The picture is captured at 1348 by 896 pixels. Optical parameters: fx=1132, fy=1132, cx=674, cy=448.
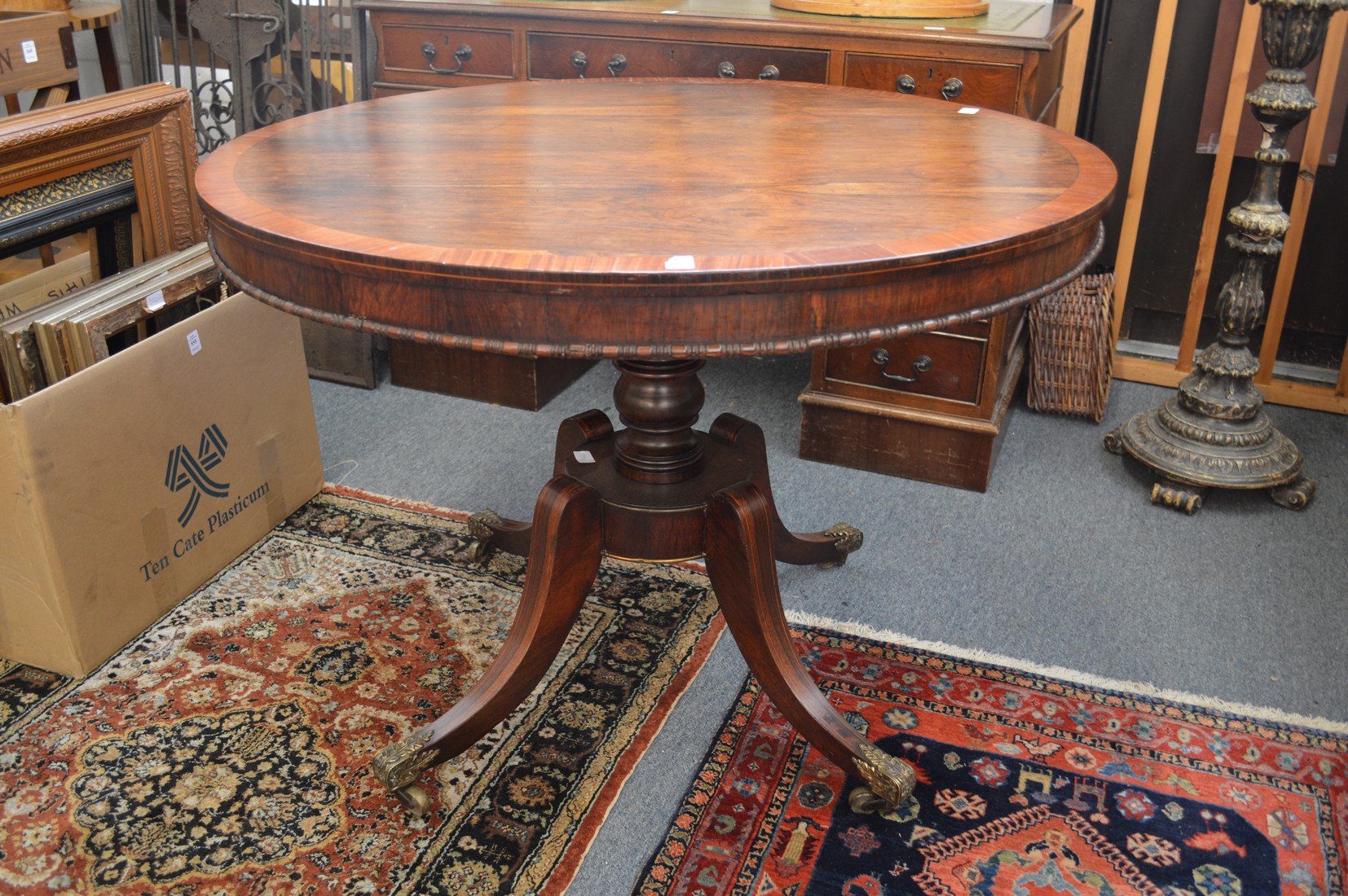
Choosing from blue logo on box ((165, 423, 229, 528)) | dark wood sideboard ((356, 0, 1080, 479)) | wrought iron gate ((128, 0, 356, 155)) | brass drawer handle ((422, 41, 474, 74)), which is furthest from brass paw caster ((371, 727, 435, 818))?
wrought iron gate ((128, 0, 356, 155))

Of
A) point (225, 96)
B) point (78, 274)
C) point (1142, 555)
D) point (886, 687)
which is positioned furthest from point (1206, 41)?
point (225, 96)

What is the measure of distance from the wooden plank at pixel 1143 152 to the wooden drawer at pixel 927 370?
71 centimetres

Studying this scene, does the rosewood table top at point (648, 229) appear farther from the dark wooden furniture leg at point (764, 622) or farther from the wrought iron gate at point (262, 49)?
the wrought iron gate at point (262, 49)

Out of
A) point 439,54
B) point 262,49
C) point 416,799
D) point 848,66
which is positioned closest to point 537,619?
point 416,799

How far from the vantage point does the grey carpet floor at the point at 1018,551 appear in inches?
78.0

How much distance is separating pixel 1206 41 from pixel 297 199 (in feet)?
8.23

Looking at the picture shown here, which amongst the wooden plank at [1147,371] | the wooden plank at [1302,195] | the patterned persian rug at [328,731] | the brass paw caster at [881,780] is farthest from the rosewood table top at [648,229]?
the wooden plank at [1147,371]

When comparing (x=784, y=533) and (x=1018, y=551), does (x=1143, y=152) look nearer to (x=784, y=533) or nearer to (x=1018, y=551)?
(x=1018, y=551)

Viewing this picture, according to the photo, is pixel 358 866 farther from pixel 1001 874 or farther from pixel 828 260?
pixel 828 260

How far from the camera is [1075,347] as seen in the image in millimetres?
2896

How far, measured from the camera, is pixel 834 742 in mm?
1671

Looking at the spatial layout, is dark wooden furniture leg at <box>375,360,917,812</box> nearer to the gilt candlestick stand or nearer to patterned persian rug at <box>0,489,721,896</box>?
patterned persian rug at <box>0,489,721,896</box>

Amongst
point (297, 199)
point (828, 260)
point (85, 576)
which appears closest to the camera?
point (828, 260)

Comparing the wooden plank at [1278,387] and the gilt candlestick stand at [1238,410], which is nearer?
the gilt candlestick stand at [1238,410]
